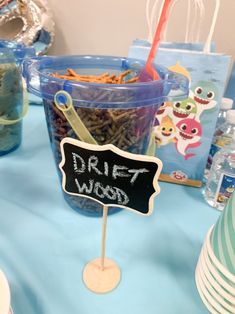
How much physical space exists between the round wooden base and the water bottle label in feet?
0.67

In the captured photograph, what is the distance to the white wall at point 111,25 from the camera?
2.23 feet

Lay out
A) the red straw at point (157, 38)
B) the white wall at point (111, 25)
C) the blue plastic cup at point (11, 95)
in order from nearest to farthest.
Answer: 1. the red straw at point (157, 38)
2. the blue plastic cup at point (11, 95)
3. the white wall at point (111, 25)

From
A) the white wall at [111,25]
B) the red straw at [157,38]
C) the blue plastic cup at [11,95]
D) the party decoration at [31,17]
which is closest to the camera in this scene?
the red straw at [157,38]

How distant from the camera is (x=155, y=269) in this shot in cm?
35

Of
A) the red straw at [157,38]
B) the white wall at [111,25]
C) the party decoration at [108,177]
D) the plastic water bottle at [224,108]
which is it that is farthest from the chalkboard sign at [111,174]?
the white wall at [111,25]

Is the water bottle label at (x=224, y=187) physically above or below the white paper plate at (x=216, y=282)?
below

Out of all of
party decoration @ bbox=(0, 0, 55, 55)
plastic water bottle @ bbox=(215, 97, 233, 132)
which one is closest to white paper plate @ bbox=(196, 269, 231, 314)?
plastic water bottle @ bbox=(215, 97, 233, 132)

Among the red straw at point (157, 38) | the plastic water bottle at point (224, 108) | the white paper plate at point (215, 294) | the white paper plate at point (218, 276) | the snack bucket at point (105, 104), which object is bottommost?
the white paper plate at point (215, 294)

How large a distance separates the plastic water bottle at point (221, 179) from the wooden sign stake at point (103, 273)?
0.67 feet

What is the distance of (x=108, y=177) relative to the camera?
30 centimetres

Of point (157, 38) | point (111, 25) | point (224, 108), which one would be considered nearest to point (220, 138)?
point (224, 108)

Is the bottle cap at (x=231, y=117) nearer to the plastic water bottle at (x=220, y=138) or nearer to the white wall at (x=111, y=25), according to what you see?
the plastic water bottle at (x=220, y=138)

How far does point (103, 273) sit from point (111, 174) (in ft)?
0.43

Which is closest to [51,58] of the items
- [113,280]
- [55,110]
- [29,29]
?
[55,110]
